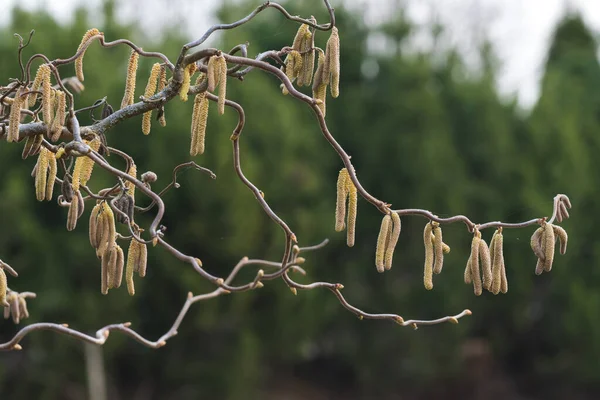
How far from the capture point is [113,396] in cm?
677

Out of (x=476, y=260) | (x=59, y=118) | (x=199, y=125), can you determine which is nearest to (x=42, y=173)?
(x=59, y=118)

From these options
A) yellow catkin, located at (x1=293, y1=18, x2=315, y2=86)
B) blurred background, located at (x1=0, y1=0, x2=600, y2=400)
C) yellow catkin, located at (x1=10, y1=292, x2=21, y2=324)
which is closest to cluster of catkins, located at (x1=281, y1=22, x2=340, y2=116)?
yellow catkin, located at (x1=293, y1=18, x2=315, y2=86)

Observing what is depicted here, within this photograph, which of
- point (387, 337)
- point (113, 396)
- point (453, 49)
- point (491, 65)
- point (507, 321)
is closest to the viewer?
point (113, 396)

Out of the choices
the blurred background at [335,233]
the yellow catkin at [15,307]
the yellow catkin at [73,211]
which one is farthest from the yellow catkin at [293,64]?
the blurred background at [335,233]

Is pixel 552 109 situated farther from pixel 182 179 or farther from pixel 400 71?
pixel 182 179

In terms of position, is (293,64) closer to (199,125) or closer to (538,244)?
(199,125)

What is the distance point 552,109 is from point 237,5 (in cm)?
331

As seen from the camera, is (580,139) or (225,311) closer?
(225,311)

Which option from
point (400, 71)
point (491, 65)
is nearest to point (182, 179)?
point (400, 71)

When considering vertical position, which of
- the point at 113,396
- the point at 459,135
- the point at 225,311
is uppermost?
the point at 459,135

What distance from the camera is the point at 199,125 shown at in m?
1.41

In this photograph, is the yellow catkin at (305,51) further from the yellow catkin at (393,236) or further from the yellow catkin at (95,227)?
the yellow catkin at (95,227)

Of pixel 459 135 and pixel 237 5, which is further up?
pixel 237 5

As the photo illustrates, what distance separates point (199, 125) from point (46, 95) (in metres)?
0.23
